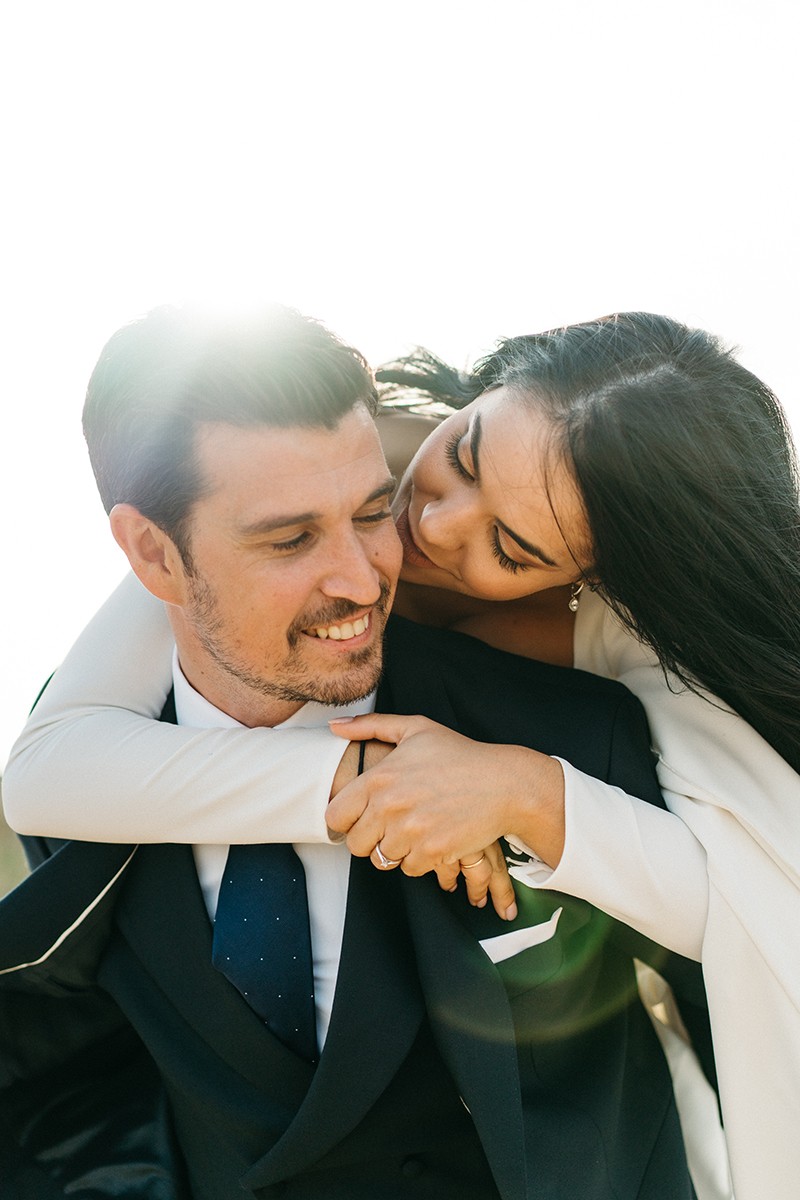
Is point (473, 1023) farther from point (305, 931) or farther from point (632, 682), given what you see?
point (632, 682)

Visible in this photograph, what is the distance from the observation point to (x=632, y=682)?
235 centimetres

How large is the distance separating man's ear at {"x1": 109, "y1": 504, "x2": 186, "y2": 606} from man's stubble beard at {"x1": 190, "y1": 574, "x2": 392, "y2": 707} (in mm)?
66

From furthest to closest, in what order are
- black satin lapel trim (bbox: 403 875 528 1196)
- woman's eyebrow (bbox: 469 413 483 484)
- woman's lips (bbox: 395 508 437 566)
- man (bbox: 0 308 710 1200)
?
woman's lips (bbox: 395 508 437 566)
woman's eyebrow (bbox: 469 413 483 484)
man (bbox: 0 308 710 1200)
black satin lapel trim (bbox: 403 875 528 1196)

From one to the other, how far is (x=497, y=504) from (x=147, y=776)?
91 cm

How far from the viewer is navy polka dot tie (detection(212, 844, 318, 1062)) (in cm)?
198

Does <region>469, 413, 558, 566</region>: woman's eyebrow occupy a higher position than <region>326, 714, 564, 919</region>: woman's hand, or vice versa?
<region>469, 413, 558, 566</region>: woman's eyebrow

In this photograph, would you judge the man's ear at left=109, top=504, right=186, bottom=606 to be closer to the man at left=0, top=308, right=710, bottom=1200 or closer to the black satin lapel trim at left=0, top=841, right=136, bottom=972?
the man at left=0, top=308, right=710, bottom=1200

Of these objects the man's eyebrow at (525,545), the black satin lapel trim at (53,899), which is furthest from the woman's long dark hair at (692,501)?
the black satin lapel trim at (53,899)

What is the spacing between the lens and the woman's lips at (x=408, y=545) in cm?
255

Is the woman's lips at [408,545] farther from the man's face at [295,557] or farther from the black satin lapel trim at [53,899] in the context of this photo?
the black satin lapel trim at [53,899]

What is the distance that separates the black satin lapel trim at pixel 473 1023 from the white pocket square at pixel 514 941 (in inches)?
1.8

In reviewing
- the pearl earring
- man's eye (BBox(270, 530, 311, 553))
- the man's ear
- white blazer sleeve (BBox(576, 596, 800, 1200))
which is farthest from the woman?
man's eye (BBox(270, 530, 311, 553))

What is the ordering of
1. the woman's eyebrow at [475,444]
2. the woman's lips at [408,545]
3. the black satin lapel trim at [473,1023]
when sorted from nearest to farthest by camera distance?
the black satin lapel trim at [473,1023], the woman's eyebrow at [475,444], the woman's lips at [408,545]

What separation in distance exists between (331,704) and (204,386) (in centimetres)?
68
